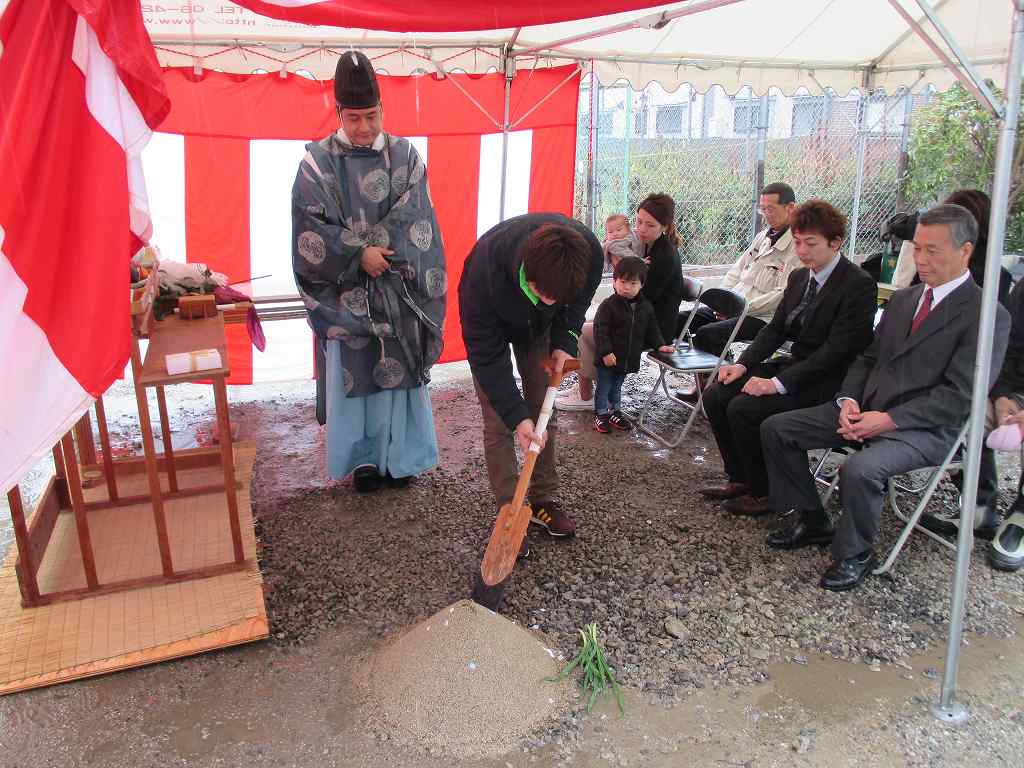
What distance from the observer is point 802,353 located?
339 cm

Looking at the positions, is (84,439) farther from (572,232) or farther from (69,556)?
(572,232)

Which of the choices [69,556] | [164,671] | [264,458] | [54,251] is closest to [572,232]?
[54,251]

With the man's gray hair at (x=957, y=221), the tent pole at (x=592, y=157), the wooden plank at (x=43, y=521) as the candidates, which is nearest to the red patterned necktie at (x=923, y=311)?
the man's gray hair at (x=957, y=221)

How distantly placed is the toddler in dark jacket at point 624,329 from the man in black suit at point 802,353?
829 mm

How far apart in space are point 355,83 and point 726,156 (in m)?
6.25

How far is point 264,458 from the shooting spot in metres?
4.07

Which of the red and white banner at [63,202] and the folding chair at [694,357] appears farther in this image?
the folding chair at [694,357]

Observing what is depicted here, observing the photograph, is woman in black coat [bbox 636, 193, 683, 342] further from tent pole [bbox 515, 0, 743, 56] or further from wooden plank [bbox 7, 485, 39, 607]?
wooden plank [bbox 7, 485, 39, 607]

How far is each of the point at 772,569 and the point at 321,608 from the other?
1.66m

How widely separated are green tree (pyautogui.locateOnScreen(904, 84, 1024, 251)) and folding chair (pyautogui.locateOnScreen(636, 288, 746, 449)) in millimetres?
4415

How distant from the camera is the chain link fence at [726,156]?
7.86m

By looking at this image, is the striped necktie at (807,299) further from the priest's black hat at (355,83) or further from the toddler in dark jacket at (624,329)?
the priest's black hat at (355,83)

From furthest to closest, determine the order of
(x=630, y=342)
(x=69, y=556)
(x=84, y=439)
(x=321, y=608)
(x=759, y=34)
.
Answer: (x=759, y=34) → (x=630, y=342) → (x=84, y=439) → (x=69, y=556) → (x=321, y=608)

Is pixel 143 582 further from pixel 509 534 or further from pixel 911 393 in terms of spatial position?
pixel 911 393
